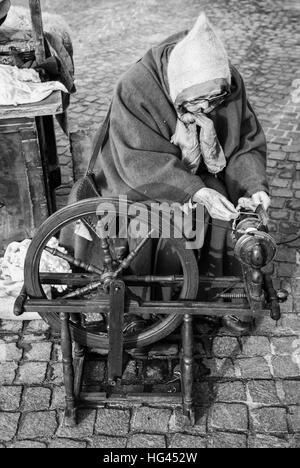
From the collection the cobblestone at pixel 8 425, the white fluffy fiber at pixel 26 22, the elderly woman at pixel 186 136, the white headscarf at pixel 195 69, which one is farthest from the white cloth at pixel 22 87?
the cobblestone at pixel 8 425

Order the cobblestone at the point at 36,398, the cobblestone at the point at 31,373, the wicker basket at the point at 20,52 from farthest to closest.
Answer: the wicker basket at the point at 20,52 → the cobblestone at the point at 31,373 → the cobblestone at the point at 36,398

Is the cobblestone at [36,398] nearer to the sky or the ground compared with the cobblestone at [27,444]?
nearer to the sky

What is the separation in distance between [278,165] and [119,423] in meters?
3.16

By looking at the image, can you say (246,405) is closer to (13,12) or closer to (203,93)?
(203,93)

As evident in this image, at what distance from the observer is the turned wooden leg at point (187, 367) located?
2.94 m

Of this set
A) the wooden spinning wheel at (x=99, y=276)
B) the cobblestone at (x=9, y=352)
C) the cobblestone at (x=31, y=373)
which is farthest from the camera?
the cobblestone at (x=9, y=352)

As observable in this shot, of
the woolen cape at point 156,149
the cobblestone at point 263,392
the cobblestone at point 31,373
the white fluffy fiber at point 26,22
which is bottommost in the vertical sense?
the cobblestone at point 263,392

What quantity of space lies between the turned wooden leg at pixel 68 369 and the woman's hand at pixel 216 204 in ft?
2.99

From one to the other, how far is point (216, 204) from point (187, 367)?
85 cm

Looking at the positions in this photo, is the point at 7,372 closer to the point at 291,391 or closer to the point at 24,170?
the point at 24,170

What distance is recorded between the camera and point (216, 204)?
3066 millimetres

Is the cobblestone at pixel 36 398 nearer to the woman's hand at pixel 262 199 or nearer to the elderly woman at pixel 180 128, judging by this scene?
the elderly woman at pixel 180 128
